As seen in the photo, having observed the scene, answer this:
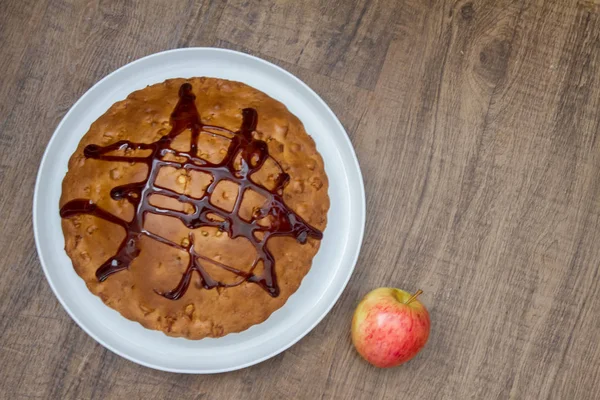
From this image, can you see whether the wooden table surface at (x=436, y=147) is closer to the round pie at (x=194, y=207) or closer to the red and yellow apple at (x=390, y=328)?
the red and yellow apple at (x=390, y=328)

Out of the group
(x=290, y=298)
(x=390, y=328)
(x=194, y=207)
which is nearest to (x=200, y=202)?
(x=194, y=207)

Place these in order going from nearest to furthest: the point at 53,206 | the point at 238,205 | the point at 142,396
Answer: the point at 238,205 → the point at 53,206 → the point at 142,396

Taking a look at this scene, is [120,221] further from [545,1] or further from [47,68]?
[545,1]

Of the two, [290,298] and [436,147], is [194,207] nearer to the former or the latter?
[290,298]

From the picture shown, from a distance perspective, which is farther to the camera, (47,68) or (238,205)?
(47,68)

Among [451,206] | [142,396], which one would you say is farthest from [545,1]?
[142,396]

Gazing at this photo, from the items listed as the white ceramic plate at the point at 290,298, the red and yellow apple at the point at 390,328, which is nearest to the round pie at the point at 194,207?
the white ceramic plate at the point at 290,298
